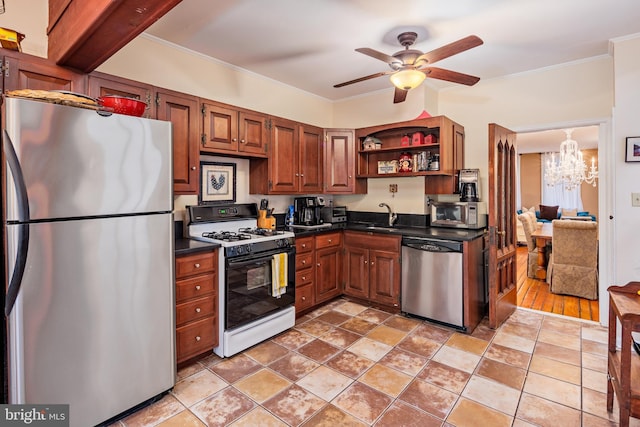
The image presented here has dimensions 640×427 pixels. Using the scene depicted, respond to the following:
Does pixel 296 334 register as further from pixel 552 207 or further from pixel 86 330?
pixel 552 207

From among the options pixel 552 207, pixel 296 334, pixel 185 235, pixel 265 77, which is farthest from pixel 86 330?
pixel 552 207

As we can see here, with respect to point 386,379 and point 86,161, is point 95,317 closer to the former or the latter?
point 86,161

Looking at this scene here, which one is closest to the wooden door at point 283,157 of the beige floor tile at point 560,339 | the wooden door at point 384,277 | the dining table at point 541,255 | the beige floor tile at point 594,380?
the wooden door at point 384,277

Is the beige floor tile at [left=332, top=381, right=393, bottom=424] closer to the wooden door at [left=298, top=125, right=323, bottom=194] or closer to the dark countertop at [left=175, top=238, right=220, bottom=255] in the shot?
the dark countertop at [left=175, top=238, right=220, bottom=255]

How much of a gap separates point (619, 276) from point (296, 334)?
113 inches

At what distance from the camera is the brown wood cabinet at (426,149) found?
3473mm

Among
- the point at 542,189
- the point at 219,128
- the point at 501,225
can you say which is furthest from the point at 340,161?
the point at 542,189

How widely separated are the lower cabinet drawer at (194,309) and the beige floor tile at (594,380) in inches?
107

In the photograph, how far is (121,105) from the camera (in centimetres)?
199

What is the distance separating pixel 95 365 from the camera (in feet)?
5.75

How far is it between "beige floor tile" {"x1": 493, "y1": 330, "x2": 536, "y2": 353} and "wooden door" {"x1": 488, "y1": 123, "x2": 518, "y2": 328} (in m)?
0.17

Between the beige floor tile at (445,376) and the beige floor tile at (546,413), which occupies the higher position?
the beige floor tile at (445,376)

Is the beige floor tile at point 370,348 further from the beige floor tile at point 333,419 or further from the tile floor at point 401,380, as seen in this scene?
the beige floor tile at point 333,419

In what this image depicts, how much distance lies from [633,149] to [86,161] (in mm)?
3976
